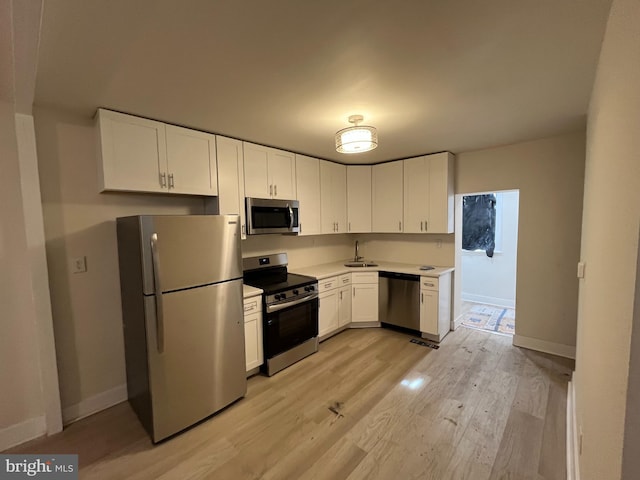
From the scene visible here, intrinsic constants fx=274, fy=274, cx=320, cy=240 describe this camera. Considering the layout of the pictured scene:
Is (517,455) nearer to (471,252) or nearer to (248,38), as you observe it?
(248,38)

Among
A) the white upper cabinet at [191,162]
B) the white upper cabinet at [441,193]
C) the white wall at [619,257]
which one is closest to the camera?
the white wall at [619,257]

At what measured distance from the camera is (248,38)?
52.2 inches

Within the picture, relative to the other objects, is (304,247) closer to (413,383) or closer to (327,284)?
(327,284)

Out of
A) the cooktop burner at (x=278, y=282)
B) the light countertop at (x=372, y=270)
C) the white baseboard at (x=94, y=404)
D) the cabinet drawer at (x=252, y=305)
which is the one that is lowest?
the white baseboard at (x=94, y=404)

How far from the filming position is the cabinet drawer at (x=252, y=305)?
2.60 m

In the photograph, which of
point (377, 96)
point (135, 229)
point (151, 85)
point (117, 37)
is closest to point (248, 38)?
point (117, 37)

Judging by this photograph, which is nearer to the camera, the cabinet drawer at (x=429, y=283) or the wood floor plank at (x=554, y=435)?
the wood floor plank at (x=554, y=435)

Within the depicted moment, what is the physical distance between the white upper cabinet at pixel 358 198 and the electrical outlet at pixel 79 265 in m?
3.11

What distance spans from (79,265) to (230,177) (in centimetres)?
146

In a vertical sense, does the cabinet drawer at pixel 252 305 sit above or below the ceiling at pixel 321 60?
below

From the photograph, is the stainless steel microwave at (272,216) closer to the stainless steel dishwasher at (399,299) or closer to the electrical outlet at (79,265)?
the electrical outlet at (79,265)

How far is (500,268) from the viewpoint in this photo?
5023mm

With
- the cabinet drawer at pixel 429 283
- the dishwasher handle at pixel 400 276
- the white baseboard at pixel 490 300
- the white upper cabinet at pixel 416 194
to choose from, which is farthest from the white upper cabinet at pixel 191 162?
the white baseboard at pixel 490 300

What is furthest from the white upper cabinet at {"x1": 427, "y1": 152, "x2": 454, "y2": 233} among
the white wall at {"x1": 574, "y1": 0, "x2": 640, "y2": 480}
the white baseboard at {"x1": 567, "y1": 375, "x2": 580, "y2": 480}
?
the white wall at {"x1": 574, "y1": 0, "x2": 640, "y2": 480}
